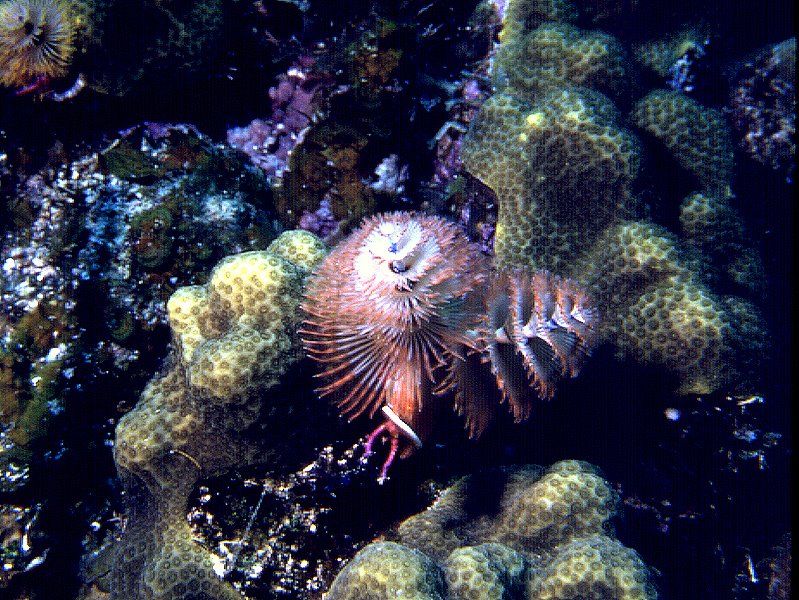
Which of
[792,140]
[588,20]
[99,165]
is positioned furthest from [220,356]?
[792,140]

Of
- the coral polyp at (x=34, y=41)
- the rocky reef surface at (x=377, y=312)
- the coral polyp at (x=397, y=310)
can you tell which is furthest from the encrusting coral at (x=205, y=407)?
the coral polyp at (x=34, y=41)

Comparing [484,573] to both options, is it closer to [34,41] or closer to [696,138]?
[696,138]

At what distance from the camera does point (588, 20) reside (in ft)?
17.2

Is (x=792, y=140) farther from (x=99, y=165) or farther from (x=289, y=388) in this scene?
(x=99, y=165)

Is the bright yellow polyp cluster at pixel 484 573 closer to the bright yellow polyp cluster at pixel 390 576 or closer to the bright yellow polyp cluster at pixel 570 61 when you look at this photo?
the bright yellow polyp cluster at pixel 390 576

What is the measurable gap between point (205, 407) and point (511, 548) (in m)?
2.17

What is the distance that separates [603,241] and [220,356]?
3.17 m

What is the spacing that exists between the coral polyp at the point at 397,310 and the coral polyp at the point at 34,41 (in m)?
2.60

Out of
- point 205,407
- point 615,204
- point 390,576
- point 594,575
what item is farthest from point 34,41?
point 594,575

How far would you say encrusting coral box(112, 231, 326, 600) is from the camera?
290cm

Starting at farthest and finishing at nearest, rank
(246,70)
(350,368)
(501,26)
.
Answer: (501,26) → (246,70) → (350,368)

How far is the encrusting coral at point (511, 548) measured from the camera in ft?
9.02

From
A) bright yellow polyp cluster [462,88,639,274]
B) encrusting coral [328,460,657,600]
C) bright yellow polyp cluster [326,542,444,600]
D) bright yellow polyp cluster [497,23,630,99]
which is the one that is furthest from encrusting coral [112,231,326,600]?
bright yellow polyp cluster [497,23,630,99]

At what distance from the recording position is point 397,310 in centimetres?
241
